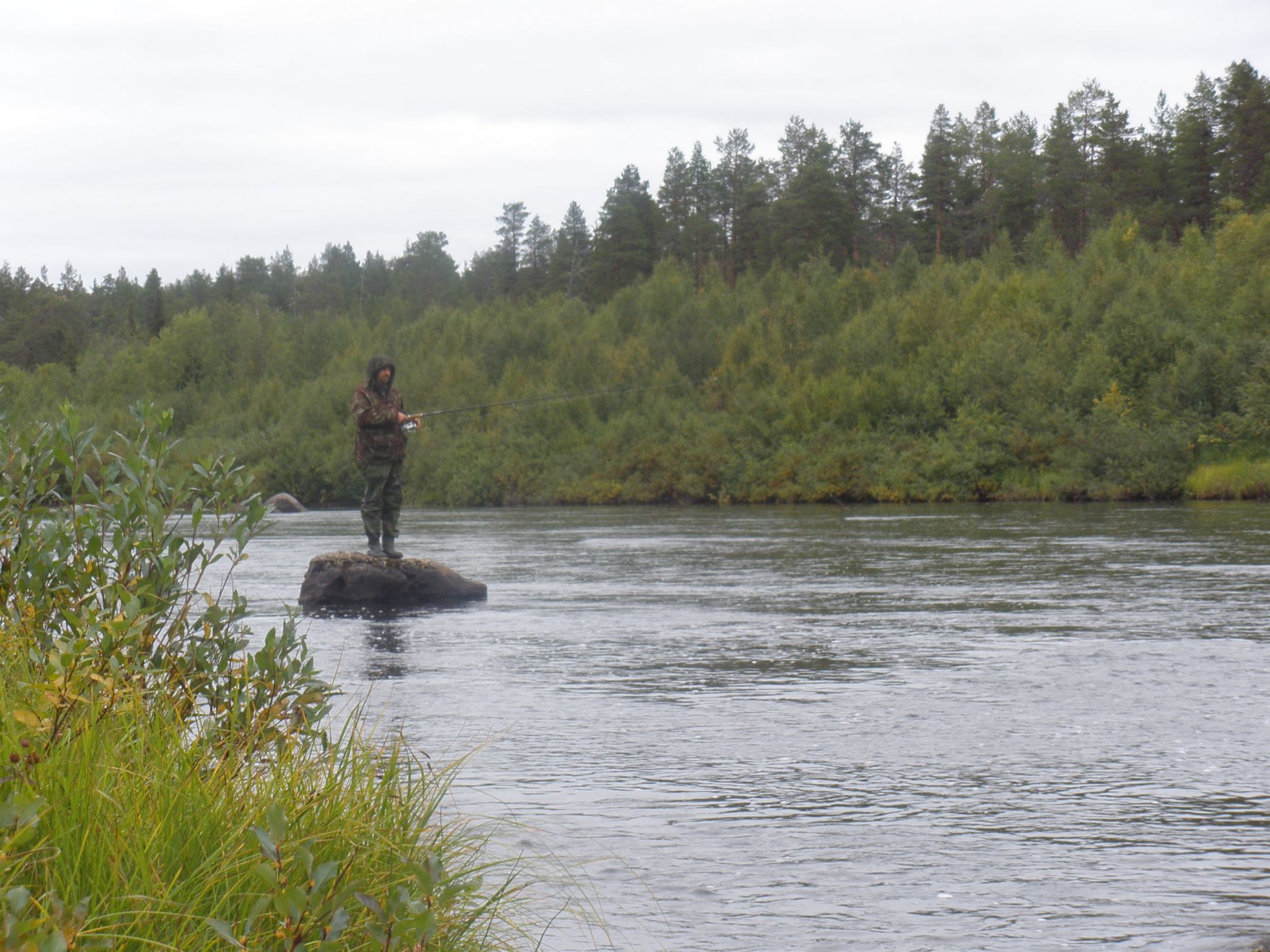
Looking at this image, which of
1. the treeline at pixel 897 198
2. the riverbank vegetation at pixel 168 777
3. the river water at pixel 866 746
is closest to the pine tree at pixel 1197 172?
the treeline at pixel 897 198

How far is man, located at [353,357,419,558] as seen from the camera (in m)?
15.2

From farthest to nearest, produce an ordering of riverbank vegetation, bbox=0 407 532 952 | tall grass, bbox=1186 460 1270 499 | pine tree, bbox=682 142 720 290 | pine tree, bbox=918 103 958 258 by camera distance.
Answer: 1. pine tree, bbox=682 142 720 290
2. pine tree, bbox=918 103 958 258
3. tall grass, bbox=1186 460 1270 499
4. riverbank vegetation, bbox=0 407 532 952

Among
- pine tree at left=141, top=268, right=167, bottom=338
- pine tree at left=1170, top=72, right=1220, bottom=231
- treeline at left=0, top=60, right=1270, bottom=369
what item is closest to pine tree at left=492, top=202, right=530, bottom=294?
treeline at left=0, top=60, right=1270, bottom=369

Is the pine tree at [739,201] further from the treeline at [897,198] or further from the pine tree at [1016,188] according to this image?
the pine tree at [1016,188]

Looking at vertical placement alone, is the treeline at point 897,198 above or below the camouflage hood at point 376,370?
above

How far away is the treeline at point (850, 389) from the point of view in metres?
50.3

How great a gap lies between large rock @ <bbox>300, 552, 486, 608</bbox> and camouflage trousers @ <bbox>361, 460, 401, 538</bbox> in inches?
15.2

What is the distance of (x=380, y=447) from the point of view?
1548cm

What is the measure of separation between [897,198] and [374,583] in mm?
93480

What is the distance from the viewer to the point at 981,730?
7.66m

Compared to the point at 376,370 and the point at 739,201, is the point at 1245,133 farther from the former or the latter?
the point at 376,370

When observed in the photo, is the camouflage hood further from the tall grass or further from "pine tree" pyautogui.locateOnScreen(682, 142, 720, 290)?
"pine tree" pyautogui.locateOnScreen(682, 142, 720, 290)

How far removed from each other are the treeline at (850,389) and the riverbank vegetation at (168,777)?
1692 inches

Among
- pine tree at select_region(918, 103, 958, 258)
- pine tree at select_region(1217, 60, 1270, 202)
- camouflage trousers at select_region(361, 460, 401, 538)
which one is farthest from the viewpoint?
pine tree at select_region(918, 103, 958, 258)
